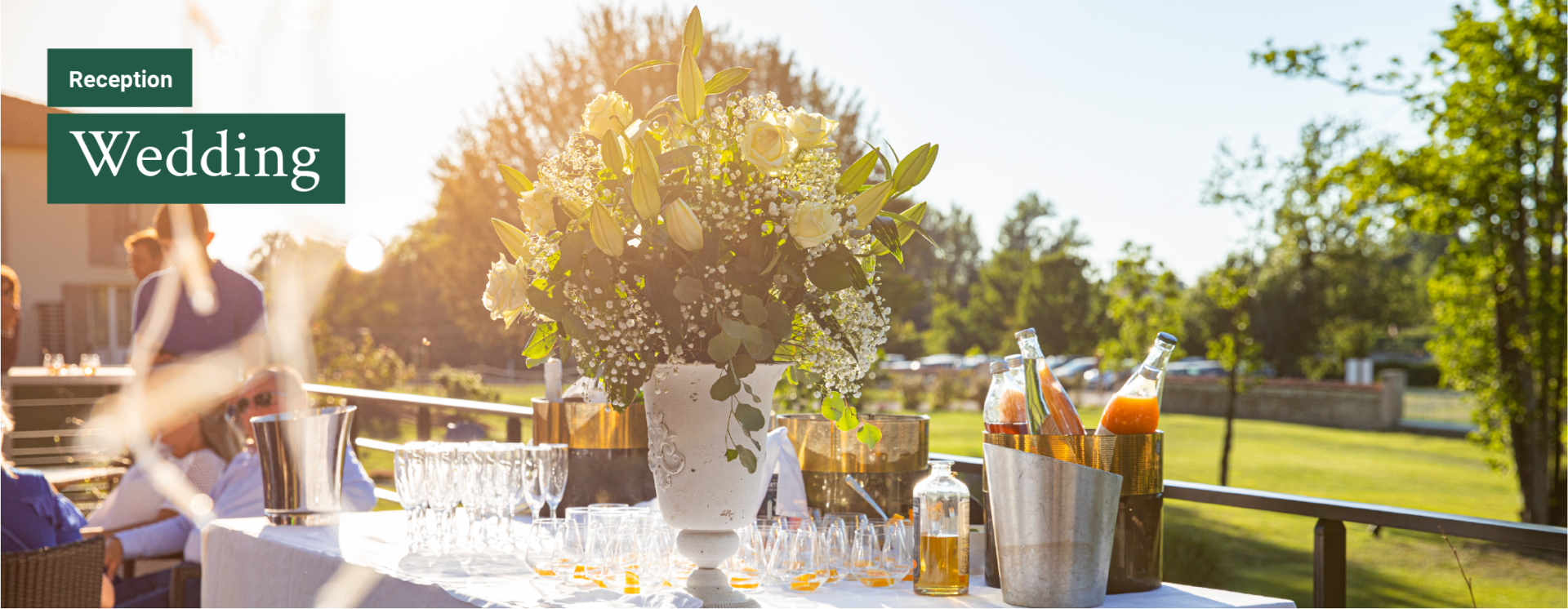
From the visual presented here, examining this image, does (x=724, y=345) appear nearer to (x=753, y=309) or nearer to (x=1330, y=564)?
(x=753, y=309)

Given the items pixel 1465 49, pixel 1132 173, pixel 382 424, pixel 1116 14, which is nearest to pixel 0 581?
pixel 1465 49

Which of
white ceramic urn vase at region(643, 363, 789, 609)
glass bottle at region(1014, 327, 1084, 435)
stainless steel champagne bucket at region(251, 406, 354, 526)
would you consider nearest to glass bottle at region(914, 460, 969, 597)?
glass bottle at region(1014, 327, 1084, 435)

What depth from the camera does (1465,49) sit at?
22.5 ft

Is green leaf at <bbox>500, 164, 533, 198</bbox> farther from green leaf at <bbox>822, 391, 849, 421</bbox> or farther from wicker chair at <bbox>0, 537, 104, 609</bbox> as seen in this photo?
wicker chair at <bbox>0, 537, 104, 609</bbox>

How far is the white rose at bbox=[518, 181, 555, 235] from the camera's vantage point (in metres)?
1.51

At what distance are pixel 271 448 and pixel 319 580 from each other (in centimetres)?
53

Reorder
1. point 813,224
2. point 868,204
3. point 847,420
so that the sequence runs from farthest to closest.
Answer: point 847,420
point 868,204
point 813,224

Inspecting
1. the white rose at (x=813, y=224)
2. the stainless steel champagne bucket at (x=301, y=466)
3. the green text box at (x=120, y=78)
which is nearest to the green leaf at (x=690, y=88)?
the white rose at (x=813, y=224)

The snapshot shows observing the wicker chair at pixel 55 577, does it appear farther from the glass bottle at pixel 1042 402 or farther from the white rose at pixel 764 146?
the glass bottle at pixel 1042 402

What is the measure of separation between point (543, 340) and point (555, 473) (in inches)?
16.1

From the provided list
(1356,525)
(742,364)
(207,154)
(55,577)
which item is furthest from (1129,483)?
(1356,525)

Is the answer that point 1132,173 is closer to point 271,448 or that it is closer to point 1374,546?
point 1374,546

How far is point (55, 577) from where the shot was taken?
224 cm

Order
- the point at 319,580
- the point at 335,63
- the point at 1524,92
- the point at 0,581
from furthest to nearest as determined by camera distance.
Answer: the point at 335,63 < the point at 1524,92 < the point at 0,581 < the point at 319,580
